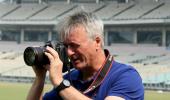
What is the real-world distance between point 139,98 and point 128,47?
44953 millimetres

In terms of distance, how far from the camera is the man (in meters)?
2.83

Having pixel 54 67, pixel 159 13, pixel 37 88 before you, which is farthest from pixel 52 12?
pixel 54 67

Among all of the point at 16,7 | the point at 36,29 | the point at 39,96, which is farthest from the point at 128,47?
the point at 39,96

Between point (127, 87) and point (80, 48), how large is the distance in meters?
0.33

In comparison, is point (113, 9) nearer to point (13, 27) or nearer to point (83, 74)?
point (13, 27)

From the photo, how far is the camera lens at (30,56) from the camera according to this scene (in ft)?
9.50

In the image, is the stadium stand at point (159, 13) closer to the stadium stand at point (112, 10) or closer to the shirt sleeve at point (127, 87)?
the stadium stand at point (112, 10)

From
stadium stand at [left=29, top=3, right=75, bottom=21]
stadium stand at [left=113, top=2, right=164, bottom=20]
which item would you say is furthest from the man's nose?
stadium stand at [left=29, top=3, right=75, bottom=21]

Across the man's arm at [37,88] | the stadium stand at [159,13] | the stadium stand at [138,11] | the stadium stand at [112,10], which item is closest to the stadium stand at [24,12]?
the stadium stand at [112,10]

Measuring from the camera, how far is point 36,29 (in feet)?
184

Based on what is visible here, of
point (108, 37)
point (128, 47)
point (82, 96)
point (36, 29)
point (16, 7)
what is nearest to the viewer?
point (82, 96)

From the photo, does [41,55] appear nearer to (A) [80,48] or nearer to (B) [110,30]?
(A) [80,48]

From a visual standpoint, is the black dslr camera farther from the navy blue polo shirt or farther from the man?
the navy blue polo shirt

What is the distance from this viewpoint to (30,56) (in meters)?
2.93
